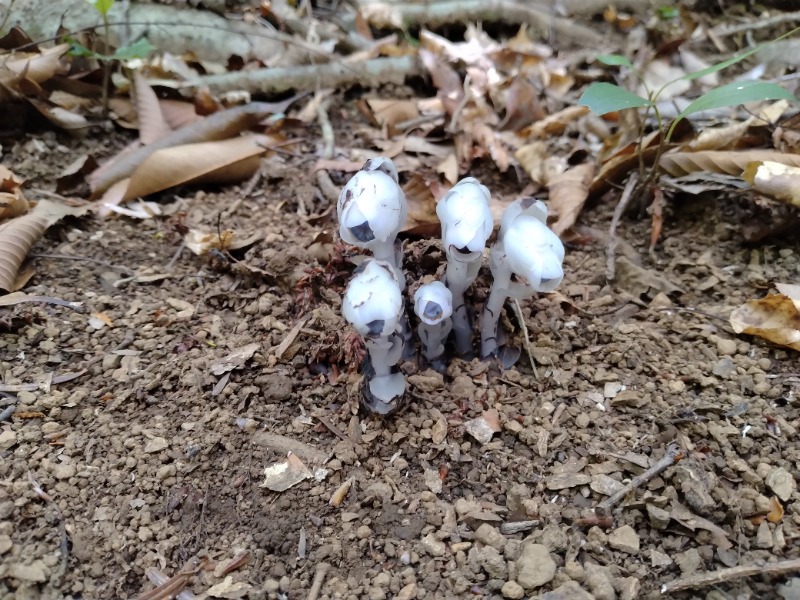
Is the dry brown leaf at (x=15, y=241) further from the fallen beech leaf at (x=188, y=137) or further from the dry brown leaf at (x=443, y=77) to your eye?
the dry brown leaf at (x=443, y=77)

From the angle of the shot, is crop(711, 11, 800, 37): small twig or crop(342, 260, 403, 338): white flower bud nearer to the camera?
crop(342, 260, 403, 338): white flower bud

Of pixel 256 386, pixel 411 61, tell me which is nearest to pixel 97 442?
pixel 256 386

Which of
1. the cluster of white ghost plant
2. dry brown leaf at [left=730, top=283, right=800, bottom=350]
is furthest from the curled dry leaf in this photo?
dry brown leaf at [left=730, top=283, right=800, bottom=350]

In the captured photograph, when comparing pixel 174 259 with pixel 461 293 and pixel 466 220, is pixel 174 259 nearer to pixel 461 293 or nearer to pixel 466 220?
pixel 461 293

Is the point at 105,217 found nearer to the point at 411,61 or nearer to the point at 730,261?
the point at 411,61

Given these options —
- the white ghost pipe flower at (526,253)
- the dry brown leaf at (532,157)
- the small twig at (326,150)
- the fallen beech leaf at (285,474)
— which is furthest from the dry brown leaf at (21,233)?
the dry brown leaf at (532,157)

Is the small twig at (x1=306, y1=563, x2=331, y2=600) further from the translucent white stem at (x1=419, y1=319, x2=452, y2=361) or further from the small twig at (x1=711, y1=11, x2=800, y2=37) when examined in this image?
the small twig at (x1=711, y1=11, x2=800, y2=37)
